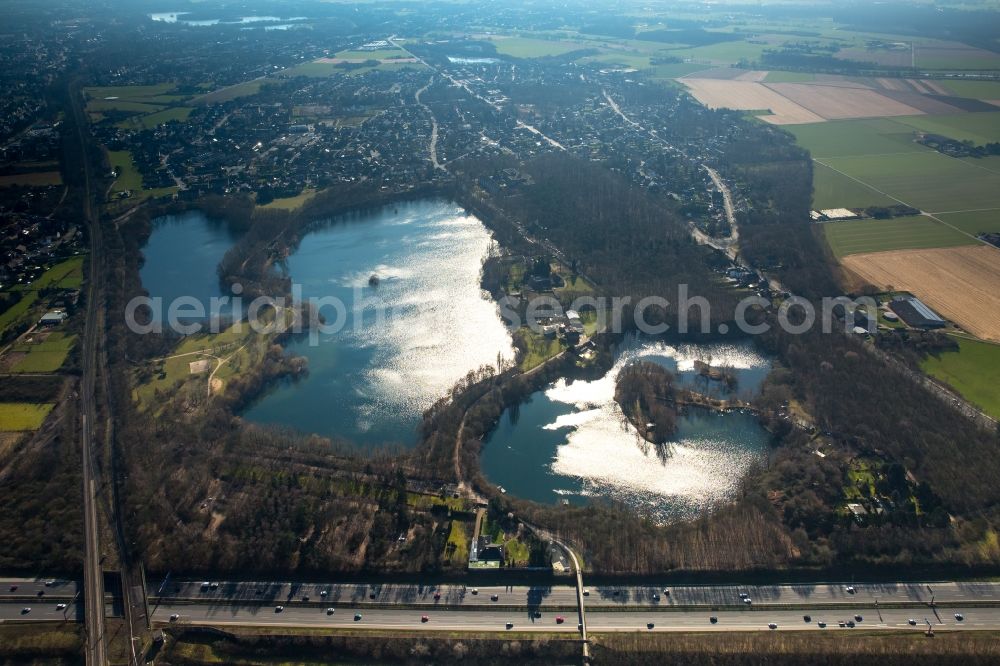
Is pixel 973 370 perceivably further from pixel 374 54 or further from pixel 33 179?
pixel 374 54

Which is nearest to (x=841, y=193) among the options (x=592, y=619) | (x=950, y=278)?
(x=950, y=278)

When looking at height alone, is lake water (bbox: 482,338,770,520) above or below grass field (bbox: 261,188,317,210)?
below

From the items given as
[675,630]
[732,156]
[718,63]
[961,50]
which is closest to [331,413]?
[675,630]

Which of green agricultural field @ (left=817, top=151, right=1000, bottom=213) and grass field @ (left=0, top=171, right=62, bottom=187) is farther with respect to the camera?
grass field @ (left=0, top=171, right=62, bottom=187)

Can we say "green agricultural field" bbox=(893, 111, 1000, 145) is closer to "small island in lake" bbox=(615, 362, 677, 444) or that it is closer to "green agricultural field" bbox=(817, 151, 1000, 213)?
"green agricultural field" bbox=(817, 151, 1000, 213)

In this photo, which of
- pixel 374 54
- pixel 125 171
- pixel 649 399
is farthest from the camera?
pixel 374 54

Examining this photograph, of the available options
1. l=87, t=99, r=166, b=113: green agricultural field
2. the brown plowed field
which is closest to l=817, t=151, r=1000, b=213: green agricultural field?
the brown plowed field

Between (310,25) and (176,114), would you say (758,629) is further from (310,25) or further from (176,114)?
(310,25)
